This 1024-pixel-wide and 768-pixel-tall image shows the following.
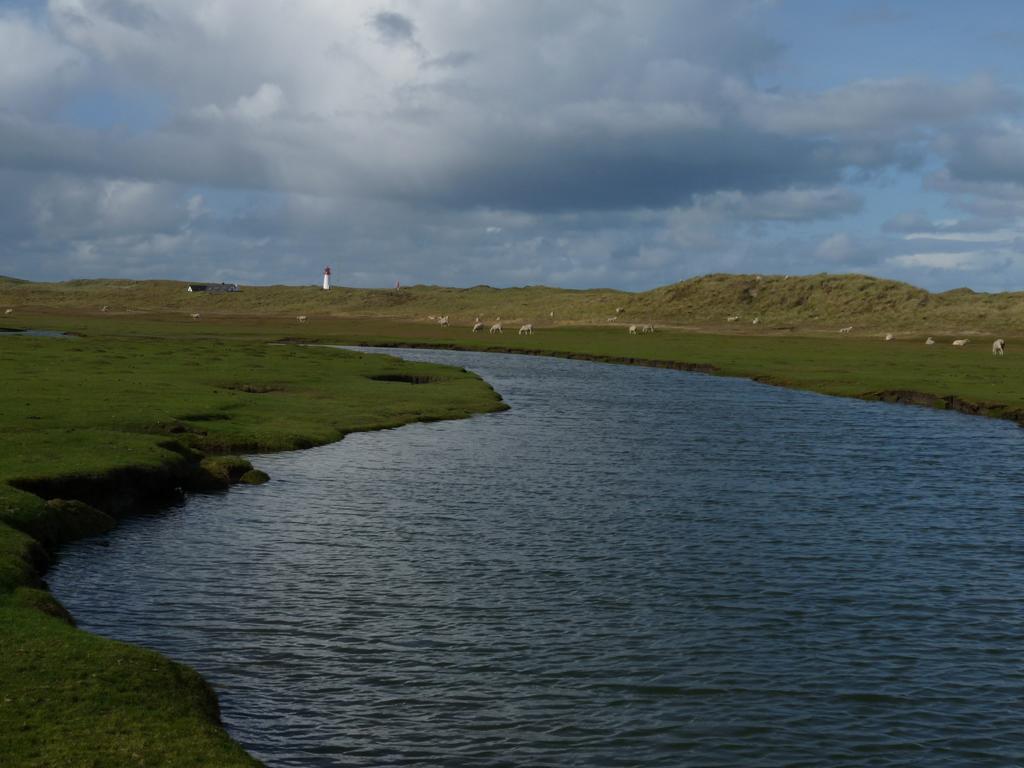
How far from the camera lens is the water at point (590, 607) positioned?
16453mm

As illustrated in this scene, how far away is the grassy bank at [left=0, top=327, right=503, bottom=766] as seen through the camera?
579 inches

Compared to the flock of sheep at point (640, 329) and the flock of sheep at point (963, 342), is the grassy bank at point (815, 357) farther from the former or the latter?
the flock of sheep at point (640, 329)

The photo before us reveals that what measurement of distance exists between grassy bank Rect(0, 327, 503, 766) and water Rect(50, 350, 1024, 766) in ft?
4.47

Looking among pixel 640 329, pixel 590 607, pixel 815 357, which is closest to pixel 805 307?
pixel 640 329

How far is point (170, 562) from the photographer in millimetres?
25625

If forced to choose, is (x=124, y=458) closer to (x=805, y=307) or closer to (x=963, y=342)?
(x=963, y=342)

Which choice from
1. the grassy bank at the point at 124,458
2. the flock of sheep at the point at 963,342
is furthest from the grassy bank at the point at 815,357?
the grassy bank at the point at 124,458

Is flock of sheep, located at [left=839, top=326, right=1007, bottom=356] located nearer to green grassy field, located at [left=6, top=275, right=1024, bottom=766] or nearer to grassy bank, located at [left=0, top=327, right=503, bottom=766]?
green grassy field, located at [left=6, top=275, right=1024, bottom=766]

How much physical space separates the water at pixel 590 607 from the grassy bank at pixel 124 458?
136 cm

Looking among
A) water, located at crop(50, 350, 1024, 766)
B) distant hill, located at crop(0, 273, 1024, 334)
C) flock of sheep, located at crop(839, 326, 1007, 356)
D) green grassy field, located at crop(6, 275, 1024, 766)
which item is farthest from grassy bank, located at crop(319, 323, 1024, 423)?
water, located at crop(50, 350, 1024, 766)

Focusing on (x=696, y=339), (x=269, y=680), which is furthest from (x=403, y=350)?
(x=269, y=680)

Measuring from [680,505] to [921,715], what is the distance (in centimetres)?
1607

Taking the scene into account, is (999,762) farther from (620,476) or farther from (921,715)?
(620,476)

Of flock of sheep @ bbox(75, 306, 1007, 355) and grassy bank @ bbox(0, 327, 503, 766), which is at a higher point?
flock of sheep @ bbox(75, 306, 1007, 355)
